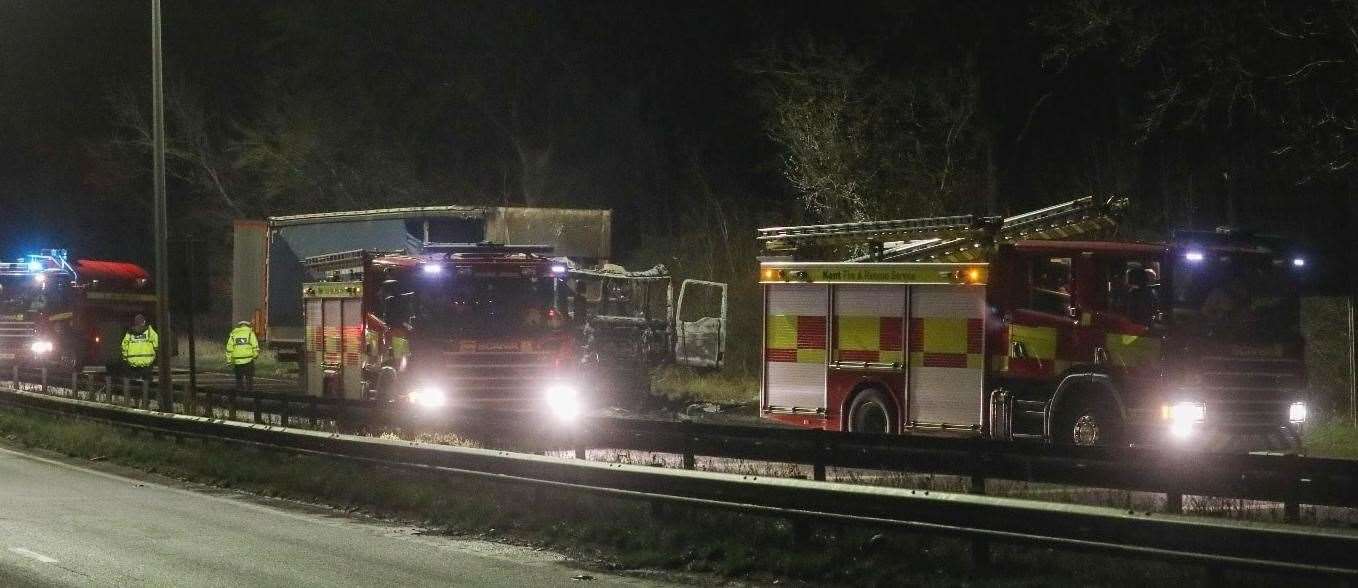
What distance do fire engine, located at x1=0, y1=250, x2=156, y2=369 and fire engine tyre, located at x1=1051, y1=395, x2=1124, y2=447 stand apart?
91.7 feet

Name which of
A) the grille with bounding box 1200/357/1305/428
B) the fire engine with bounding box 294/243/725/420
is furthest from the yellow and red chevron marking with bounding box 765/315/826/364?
the grille with bounding box 1200/357/1305/428

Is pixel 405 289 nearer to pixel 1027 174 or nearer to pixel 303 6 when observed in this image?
pixel 1027 174

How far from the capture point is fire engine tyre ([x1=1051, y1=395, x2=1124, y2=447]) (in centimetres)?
1585

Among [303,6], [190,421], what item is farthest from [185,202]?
[190,421]

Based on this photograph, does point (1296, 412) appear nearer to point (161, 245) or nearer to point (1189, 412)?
point (1189, 412)

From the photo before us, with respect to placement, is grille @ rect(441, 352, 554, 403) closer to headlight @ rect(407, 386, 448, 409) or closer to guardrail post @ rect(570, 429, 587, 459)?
headlight @ rect(407, 386, 448, 409)

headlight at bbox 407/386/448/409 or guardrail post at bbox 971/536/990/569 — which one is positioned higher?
headlight at bbox 407/386/448/409

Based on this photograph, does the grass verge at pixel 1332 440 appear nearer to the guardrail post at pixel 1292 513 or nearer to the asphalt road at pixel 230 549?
the guardrail post at pixel 1292 513

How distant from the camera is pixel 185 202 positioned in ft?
208

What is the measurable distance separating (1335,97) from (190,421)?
15829 millimetres

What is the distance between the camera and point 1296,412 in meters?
16.2

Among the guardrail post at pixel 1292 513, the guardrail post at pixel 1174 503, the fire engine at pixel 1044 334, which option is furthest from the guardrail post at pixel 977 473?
the fire engine at pixel 1044 334

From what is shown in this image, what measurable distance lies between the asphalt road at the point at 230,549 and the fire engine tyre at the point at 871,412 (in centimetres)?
632

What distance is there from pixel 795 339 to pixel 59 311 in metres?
24.8
